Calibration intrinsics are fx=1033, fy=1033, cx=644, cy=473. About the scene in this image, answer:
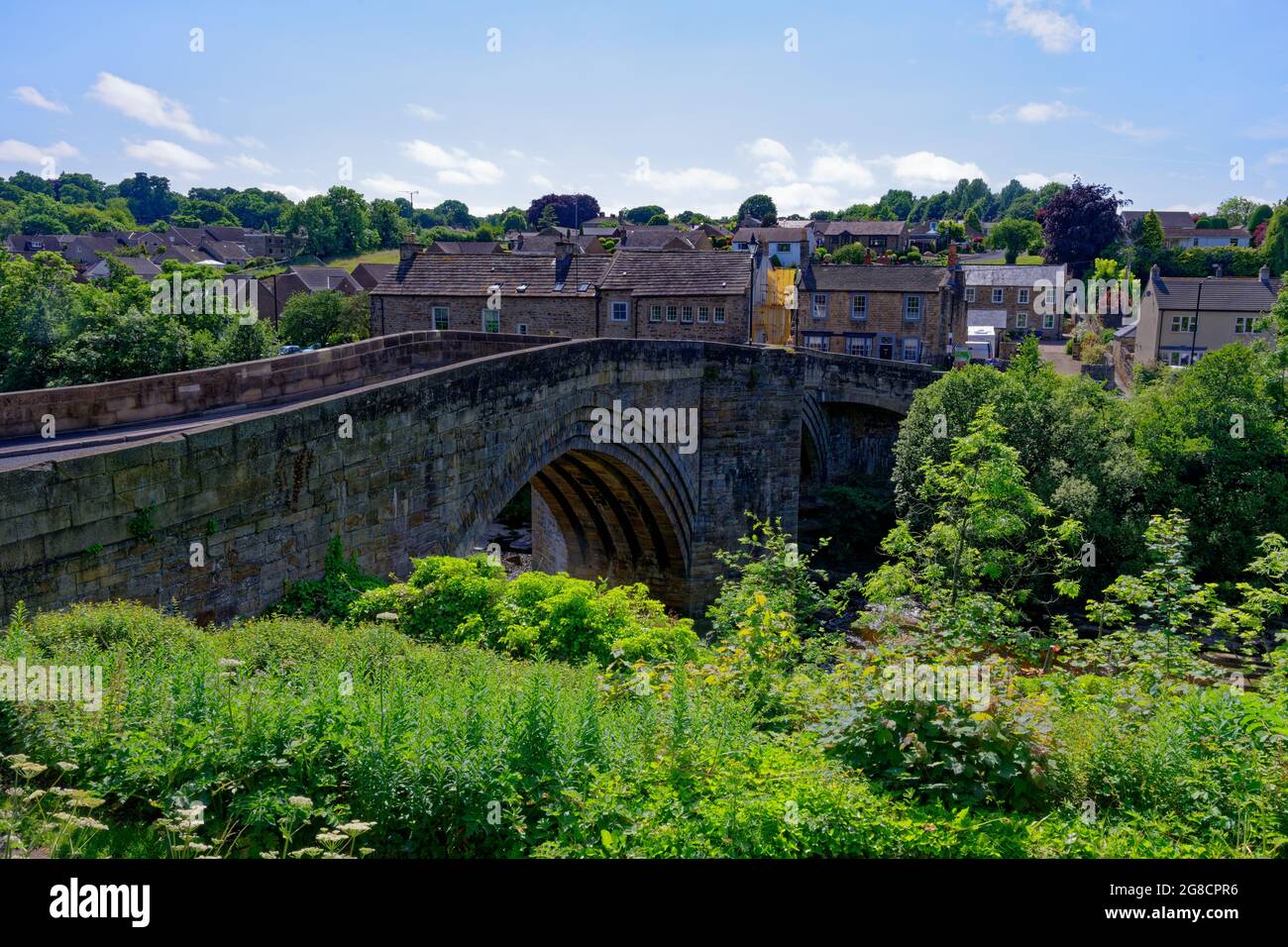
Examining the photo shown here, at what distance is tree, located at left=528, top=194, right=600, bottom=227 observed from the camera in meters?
138

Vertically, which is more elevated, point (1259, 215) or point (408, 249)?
point (1259, 215)

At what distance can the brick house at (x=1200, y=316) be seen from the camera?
2165 inches

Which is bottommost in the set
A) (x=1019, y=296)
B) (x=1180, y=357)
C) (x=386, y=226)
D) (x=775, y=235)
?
(x=1180, y=357)

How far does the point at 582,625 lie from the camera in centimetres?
1212

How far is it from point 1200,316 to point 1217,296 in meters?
1.62

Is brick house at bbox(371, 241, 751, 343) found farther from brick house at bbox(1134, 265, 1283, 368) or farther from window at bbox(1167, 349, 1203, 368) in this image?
window at bbox(1167, 349, 1203, 368)

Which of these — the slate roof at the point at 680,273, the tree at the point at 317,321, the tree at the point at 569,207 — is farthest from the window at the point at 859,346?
the tree at the point at 569,207

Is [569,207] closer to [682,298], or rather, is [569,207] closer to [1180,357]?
[1180,357]

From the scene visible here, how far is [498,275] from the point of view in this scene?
141 ft

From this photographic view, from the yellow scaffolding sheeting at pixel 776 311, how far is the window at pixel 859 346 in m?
3.00

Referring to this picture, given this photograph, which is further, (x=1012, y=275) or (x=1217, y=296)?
(x=1012, y=275)

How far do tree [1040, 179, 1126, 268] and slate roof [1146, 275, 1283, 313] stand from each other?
32.3 metres

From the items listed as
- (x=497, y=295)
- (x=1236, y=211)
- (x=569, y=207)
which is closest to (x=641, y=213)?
(x=569, y=207)

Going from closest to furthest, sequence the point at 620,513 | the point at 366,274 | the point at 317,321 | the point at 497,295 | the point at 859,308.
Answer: the point at 620,513 → the point at 497,295 → the point at 317,321 → the point at 859,308 → the point at 366,274
